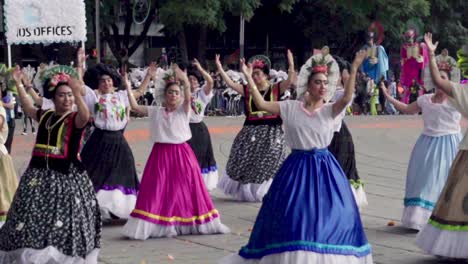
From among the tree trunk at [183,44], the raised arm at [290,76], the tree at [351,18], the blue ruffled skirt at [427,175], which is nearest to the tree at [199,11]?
the tree trunk at [183,44]

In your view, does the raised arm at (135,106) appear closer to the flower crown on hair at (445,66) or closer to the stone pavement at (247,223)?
the stone pavement at (247,223)

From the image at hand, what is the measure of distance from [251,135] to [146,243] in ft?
10.2

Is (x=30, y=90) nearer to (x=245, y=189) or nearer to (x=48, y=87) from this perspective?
(x=48, y=87)

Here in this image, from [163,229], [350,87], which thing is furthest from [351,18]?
[350,87]

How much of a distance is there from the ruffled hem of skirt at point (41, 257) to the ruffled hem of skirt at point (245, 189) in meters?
4.81

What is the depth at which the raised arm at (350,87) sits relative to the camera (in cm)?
725

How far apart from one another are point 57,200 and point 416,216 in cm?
408

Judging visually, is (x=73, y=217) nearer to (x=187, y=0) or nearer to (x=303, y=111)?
(x=303, y=111)

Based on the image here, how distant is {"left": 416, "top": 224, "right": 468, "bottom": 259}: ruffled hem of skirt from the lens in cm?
777

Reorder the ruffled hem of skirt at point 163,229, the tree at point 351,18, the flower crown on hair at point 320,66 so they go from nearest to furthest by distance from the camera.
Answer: the flower crown on hair at point 320,66 < the ruffled hem of skirt at point 163,229 < the tree at point 351,18

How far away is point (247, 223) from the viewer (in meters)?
10.5

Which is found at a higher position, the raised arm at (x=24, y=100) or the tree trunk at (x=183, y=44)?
the tree trunk at (x=183, y=44)

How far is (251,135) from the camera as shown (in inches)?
473

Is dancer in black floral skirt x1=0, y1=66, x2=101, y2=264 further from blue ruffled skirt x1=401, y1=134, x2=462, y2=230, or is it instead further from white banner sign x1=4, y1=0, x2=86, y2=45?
white banner sign x1=4, y1=0, x2=86, y2=45
